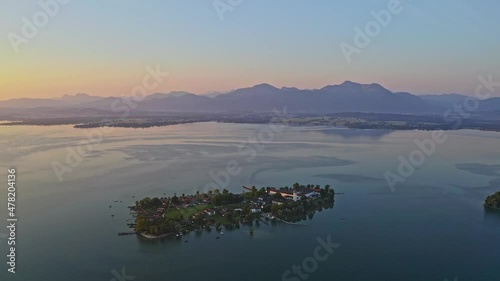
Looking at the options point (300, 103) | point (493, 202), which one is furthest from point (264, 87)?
point (493, 202)

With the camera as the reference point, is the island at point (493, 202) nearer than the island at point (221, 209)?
No

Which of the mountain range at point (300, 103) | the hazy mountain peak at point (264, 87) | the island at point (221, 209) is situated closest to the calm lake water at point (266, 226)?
the island at point (221, 209)

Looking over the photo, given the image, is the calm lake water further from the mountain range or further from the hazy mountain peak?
the hazy mountain peak

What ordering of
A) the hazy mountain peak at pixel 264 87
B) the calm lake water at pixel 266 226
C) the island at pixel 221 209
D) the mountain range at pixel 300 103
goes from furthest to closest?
1. the hazy mountain peak at pixel 264 87
2. the mountain range at pixel 300 103
3. the island at pixel 221 209
4. the calm lake water at pixel 266 226

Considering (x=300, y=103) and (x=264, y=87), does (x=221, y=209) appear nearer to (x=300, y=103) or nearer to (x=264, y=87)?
(x=300, y=103)

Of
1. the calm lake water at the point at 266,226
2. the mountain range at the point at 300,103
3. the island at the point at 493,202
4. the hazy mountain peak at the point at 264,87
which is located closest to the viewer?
the calm lake water at the point at 266,226

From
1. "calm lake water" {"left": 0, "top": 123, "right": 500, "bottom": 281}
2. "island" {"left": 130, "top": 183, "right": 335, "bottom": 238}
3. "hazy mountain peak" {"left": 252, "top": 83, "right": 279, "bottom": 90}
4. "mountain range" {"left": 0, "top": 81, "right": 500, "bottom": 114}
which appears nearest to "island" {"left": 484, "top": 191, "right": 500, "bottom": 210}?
"calm lake water" {"left": 0, "top": 123, "right": 500, "bottom": 281}

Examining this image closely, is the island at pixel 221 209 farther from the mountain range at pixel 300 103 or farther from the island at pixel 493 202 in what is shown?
the mountain range at pixel 300 103
